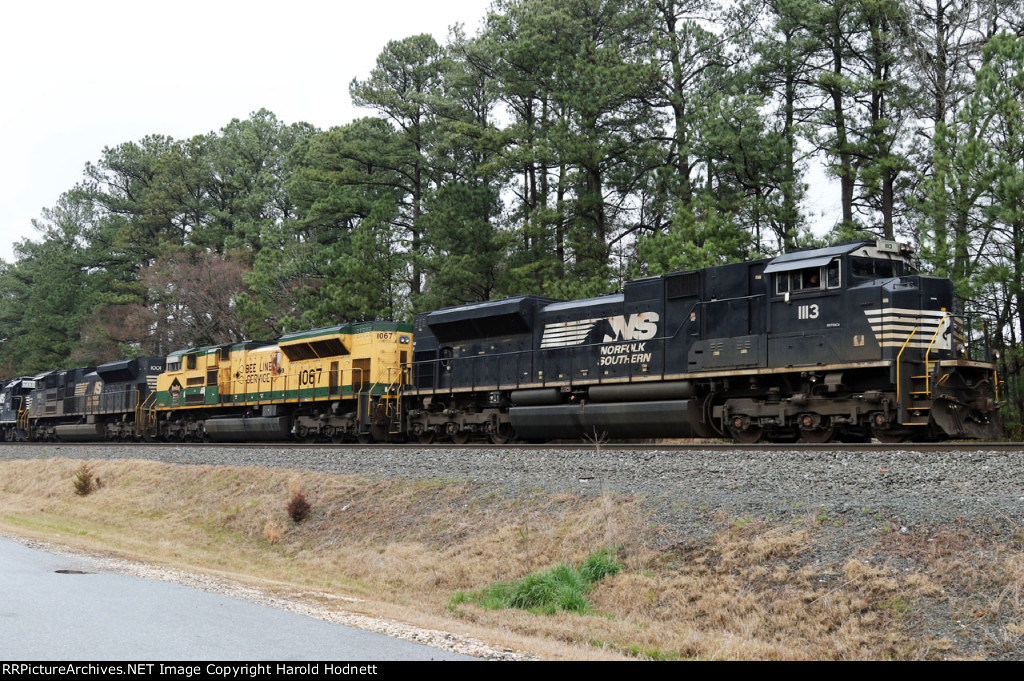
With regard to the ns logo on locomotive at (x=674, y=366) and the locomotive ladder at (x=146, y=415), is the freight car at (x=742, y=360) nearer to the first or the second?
the ns logo on locomotive at (x=674, y=366)

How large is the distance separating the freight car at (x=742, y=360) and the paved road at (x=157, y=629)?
1030 centimetres

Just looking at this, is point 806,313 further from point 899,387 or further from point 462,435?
point 462,435

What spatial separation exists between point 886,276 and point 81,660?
1374 centimetres

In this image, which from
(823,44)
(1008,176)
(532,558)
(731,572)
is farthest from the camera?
(823,44)

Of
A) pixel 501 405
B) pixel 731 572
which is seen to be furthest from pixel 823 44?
pixel 731 572

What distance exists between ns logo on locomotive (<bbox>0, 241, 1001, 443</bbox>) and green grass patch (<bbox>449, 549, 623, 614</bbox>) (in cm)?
639

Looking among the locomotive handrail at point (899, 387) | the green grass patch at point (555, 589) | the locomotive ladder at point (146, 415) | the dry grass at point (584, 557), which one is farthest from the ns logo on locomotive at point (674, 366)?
the locomotive ladder at point (146, 415)

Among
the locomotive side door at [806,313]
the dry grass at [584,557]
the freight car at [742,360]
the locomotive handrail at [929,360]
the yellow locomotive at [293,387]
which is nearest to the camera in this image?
the dry grass at [584,557]

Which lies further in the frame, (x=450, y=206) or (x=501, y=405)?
(x=450, y=206)

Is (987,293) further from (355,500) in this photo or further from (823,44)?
(355,500)

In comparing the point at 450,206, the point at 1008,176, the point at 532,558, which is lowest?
the point at 532,558

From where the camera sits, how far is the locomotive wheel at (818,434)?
48.7 feet

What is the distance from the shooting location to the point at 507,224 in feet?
113

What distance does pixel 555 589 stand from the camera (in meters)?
9.77
